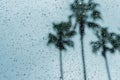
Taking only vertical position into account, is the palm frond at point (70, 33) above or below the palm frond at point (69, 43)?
above

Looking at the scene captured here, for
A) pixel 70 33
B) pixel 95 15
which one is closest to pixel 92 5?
pixel 95 15

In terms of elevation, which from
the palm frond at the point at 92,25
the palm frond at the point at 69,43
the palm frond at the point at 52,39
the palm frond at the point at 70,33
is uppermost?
the palm frond at the point at 92,25

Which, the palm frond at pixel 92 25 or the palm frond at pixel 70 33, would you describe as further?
the palm frond at pixel 70 33

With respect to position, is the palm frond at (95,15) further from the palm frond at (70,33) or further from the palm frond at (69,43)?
the palm frond at (69,43)

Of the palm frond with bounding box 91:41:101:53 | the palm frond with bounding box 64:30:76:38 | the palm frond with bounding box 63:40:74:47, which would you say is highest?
the palm frond with bounding box 64:30:76:38

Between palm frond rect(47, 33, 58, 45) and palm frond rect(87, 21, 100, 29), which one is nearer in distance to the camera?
palm frond rect(87, 21, 100, 29)

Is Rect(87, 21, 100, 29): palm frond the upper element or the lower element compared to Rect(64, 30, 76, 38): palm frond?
upper

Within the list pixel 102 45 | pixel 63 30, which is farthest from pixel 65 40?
pixel 102 45

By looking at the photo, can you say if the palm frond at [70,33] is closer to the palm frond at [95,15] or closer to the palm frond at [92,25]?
the palm frond at [92,25]

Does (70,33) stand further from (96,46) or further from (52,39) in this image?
(96,46)

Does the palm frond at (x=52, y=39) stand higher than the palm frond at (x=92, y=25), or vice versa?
the palm frond at (x=92, y=25)

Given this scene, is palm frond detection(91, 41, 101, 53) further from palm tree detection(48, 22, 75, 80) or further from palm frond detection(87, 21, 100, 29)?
palm tree detection(48, 22, 75, 80)
